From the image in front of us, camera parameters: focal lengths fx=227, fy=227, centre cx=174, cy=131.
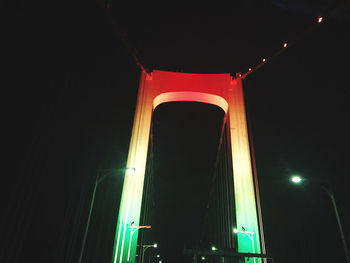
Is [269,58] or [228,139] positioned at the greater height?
[269,58]

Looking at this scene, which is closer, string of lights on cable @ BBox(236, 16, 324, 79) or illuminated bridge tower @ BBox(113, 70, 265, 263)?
illuminated bridge tower @ BBox(113, 70, 265, 263)

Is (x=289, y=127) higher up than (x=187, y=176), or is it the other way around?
(x=187, y=176)

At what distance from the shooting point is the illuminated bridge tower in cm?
504

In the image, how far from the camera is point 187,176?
13.3 metres

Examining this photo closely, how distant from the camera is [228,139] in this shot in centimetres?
684

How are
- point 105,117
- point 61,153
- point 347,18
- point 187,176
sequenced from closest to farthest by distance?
1. point 61,153
2. point 347,18
3. point 105,117
4. point 187,176

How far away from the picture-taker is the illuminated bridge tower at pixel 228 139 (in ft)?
16.5

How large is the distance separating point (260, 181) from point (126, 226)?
10.7ft

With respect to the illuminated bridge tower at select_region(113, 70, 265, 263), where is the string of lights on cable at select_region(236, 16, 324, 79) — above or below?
above

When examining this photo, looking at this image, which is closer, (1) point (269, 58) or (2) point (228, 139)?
(1) point (269, 58)

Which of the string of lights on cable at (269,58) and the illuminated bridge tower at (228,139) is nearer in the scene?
the illuminated bridge tower at (228,139)

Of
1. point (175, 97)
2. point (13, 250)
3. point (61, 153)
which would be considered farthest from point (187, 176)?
point (13, 250)

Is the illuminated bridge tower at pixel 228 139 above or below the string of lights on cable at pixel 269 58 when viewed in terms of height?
below

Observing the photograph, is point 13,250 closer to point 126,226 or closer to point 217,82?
point 126,226
